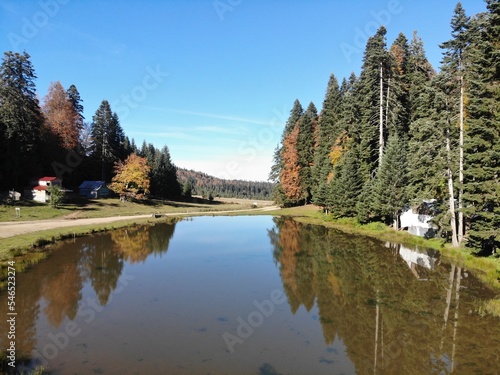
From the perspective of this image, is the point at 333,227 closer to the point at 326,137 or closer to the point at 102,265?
the point at 326,137

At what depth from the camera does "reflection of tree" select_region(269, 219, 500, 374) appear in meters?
10.9

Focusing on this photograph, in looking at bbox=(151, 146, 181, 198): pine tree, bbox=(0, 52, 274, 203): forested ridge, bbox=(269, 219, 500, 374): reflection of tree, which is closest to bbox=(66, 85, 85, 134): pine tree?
bbox=(0, 52, 274, 203): forested ridge

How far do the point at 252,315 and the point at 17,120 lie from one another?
5289 cm

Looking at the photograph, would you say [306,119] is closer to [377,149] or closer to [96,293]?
[377,149]

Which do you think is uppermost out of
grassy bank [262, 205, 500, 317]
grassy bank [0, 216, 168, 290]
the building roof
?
the building roof

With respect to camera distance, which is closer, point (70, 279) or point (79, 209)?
point (70, 279)

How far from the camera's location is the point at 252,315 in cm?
1442

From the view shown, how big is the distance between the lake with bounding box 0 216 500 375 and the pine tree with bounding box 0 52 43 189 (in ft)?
108

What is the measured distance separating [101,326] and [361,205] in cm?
3299

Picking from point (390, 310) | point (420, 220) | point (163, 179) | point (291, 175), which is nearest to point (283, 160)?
point (291, 175)

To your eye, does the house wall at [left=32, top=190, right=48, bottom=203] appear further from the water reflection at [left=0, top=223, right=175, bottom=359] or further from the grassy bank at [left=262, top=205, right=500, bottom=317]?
the grassy bank at [left=262, top=205, right=500, bottom=317]

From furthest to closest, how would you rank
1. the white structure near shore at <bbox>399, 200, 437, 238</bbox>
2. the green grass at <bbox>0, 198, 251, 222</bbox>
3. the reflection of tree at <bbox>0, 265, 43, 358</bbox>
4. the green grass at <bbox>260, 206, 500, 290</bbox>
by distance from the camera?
the green grass at <bbox>0, 198, 251, 222</bbox> < the white structure near shore at <bbox>399, 200, 437, 238</bbox> < the green grass at <bbox>260, 206, 500, 290</bbox> < the reflection of tree at <bbox>0, 265, 43, 358</bbox>

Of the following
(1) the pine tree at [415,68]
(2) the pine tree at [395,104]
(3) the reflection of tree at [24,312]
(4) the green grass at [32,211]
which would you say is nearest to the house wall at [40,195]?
(4) the green grass at [32,211]

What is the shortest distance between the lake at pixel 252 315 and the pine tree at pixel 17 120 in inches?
1296
